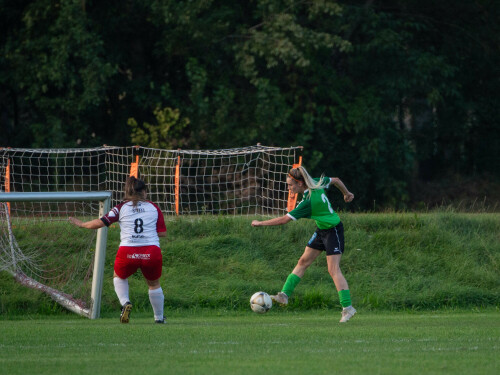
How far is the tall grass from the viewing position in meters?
13.1

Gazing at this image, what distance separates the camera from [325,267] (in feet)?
48.0

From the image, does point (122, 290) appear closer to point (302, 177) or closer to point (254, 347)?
point (302, 177)

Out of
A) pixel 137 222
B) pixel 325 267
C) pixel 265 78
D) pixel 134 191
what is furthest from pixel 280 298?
pixel 265 78

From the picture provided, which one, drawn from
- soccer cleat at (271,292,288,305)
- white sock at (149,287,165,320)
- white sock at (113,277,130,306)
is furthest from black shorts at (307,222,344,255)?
white sock at (113,277,130,306)

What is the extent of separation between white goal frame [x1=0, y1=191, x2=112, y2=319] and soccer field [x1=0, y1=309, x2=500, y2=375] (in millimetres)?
708

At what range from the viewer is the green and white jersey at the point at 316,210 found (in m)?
9.87

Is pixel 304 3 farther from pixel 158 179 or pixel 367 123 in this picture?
pixel 158 179

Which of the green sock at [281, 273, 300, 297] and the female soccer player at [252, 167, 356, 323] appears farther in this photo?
the green sock at [281, 273, 300, 297]

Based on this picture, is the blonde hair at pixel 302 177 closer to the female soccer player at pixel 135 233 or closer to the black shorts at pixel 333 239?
the black shorts at pixel 333 239

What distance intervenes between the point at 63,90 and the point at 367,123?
973 centimetres

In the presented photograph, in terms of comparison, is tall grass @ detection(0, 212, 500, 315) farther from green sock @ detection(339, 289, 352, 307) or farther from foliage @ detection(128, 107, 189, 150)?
foliage @ detection(128, 107, 189, 150)

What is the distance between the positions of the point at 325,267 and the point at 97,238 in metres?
4.86

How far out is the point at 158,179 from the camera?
19.5m

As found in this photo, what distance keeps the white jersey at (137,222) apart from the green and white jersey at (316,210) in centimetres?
158
